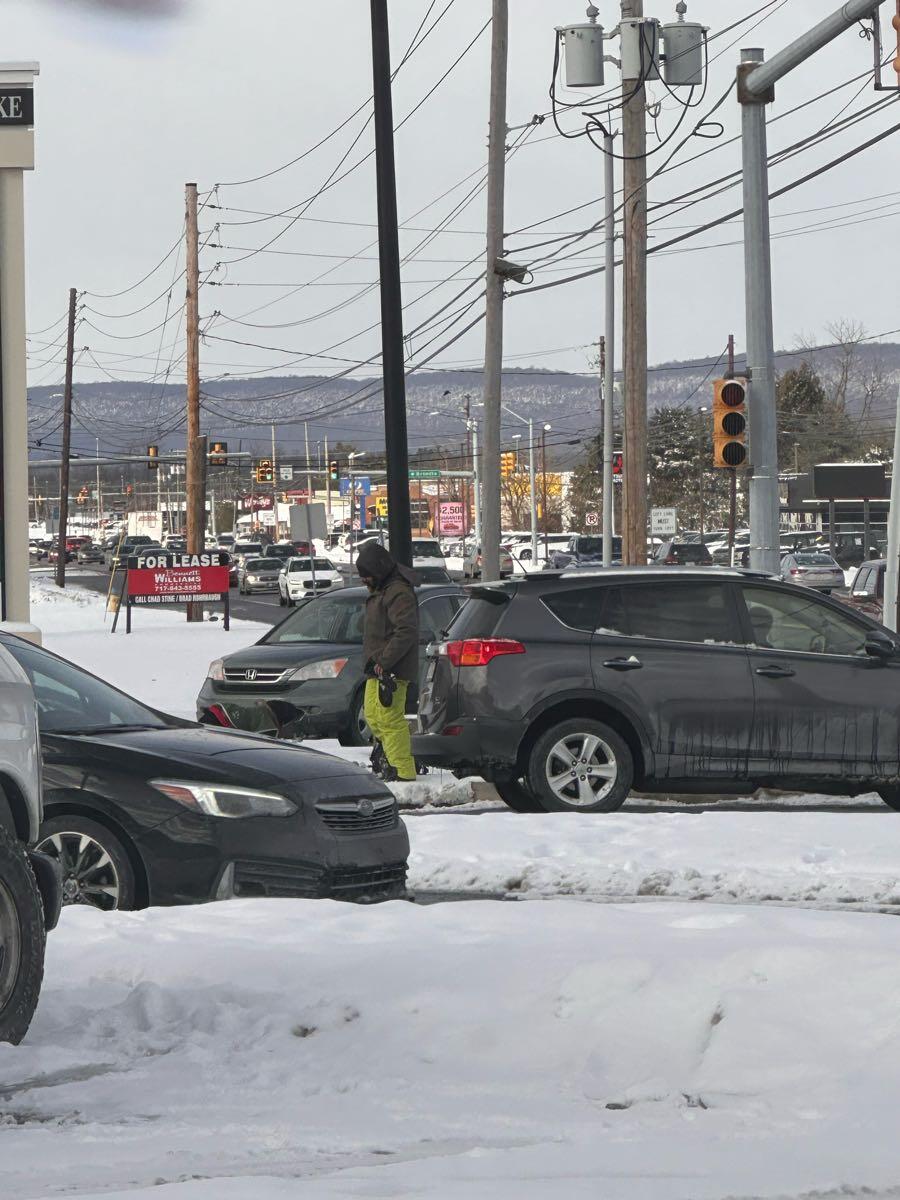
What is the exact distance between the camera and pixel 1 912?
214 inches

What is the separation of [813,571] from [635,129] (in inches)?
1363

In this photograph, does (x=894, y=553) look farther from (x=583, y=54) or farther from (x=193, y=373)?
(x=193, y=373)

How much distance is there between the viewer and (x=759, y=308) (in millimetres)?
17031

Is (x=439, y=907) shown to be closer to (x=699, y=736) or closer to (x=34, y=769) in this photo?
(x=34, y=769)

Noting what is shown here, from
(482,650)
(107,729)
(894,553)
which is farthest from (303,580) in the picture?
(107,729)

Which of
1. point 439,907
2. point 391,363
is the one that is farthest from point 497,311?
point 439,907

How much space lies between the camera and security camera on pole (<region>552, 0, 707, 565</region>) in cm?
2203

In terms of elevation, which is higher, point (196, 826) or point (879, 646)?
point (879, 646)

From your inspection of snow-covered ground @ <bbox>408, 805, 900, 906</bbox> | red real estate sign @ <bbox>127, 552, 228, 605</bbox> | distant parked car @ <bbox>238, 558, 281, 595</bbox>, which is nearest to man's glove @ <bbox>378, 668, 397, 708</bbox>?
snow-covered ground @ <bbox>408, 805, 900, 906</bbox>

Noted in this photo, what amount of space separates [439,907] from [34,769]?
2298mm

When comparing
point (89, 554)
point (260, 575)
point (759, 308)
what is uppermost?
point (759, 308)

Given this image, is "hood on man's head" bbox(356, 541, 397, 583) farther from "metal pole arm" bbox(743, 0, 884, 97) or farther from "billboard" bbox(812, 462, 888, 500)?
"billboard" bbox(812, 462, 888, 500)

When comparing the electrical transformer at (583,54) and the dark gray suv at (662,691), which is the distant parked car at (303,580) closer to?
the electrical transformer at (583,54)

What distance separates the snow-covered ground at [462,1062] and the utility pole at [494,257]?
19.2 meters
